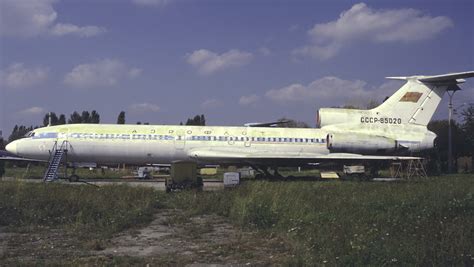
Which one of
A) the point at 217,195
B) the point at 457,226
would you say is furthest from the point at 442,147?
the point at 457,226

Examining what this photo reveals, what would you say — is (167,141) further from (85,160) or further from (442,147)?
(442,147)

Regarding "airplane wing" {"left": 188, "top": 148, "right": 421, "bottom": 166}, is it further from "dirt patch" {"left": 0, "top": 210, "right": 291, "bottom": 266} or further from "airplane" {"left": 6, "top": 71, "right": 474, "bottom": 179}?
"dirt patch" {"left": 0, "top": 210, "right": 291, "bottom": 266}

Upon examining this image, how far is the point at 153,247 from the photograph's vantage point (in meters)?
8.10

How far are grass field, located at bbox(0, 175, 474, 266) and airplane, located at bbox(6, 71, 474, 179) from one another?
10.5m

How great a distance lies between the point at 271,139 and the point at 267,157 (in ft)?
7.25

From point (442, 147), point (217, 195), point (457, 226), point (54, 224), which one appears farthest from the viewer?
point (442, 147)

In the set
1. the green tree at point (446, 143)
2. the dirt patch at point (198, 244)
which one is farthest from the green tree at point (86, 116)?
the dirt patch at point (198, 244)

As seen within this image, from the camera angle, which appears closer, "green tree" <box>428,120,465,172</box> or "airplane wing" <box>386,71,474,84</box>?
"airplane wing" <box>386,71,474,84</box>

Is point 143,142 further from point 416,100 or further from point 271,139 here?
point 416,100

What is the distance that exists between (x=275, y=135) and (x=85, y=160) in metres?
11.1

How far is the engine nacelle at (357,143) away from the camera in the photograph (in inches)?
1114

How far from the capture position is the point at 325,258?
6.71m

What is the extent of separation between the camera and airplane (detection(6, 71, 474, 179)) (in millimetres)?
26875

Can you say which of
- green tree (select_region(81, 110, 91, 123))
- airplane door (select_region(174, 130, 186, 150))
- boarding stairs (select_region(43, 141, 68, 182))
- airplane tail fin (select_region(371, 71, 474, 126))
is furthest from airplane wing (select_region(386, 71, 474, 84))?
green tree (select_region(81, 110, 91, 123))
